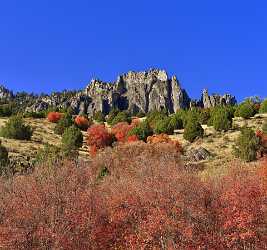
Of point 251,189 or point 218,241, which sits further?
point 251,189

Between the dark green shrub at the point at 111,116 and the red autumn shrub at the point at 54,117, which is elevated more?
the dark green shrub at the point at 111,116

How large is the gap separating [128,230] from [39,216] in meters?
7.21

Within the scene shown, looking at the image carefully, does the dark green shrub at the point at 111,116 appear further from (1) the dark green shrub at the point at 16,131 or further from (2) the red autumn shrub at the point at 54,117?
(1) the dark green shrub at the point at 16,131

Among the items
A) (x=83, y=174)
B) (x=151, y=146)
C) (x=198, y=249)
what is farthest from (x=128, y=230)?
(x=151, y=146)

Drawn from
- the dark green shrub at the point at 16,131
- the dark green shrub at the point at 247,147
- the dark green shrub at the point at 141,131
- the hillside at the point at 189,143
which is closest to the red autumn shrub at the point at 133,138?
the dark green shrub at the point at 141,131

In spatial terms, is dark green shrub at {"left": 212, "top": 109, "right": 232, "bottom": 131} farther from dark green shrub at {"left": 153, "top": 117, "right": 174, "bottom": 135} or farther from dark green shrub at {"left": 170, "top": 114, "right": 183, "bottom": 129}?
dark green shrub at {"left": 170, "top": 114, "right": 183, "bottom": 129}

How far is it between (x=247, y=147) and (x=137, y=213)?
4020 centimetres

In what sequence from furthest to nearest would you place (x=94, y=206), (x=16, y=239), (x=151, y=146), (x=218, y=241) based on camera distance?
(x=151, y=146)
(x=94, y=206)
(x=218, y=241)
(x=16, y=239)

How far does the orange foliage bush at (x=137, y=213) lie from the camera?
33719 millimetres

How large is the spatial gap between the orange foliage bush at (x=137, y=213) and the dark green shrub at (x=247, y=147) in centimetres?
3285

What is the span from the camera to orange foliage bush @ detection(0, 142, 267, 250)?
33.7 m

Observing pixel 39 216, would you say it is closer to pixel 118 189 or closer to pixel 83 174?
pixel 118 189

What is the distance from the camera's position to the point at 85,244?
112 ft

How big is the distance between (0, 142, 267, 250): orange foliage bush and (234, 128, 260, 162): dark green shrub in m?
32.9
